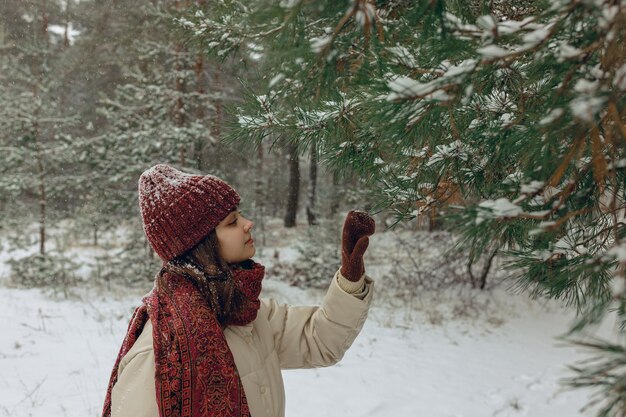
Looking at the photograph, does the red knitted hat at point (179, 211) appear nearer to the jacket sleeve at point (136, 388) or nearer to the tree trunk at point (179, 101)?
the jacket sleeve at point (136, 388)

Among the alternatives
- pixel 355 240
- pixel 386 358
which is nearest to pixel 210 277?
pixel 355 240

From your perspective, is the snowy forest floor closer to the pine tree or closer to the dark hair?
the pine tree

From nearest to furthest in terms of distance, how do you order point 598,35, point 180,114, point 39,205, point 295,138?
point 598,35 < point 295,138 < point 180,114 < point 39,205

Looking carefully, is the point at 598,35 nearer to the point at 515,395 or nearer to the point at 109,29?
the point at 515,395

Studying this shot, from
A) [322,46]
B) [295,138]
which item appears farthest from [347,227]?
[322,46]

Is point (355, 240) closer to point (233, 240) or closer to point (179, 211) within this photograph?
point (233, 240)

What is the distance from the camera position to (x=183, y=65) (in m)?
8.20

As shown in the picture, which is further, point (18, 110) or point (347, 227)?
point (18, 110)

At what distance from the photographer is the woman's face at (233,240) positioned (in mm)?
1927

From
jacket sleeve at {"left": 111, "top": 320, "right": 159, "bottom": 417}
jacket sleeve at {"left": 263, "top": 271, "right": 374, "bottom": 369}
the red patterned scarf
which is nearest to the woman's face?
the red patterned scarf

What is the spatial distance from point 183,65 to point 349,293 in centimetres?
753

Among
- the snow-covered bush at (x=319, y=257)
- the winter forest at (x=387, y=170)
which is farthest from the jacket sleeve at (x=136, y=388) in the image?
the snow-covered bush at (x=319, y=257)

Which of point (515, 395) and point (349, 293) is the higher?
point (349, 293)

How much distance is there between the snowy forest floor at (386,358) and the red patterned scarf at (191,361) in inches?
82.9
